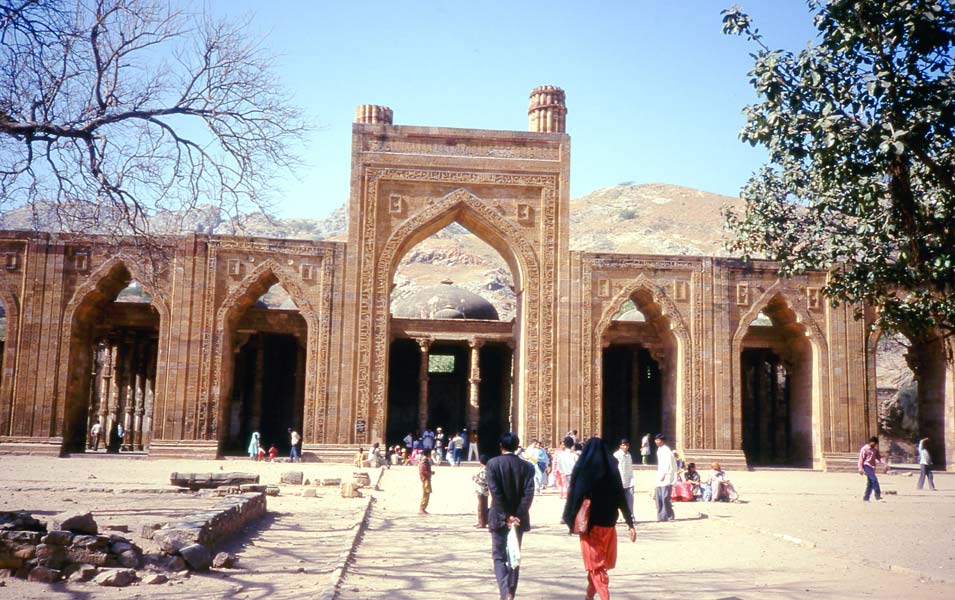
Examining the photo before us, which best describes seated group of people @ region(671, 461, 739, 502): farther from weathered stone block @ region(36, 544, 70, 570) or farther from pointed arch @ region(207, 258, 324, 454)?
weathered stone block @ region(36, 544, 70, 570)

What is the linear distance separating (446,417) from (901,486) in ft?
65.6

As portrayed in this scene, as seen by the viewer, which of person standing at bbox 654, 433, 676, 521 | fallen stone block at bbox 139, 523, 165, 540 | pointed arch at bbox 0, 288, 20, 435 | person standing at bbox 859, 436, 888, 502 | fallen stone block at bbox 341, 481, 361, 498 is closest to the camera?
fallen stone block at bbox 139, 523, 165, 540

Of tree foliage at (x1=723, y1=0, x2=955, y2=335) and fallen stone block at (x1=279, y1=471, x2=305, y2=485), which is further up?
tree foliage at (x1=723, y1=0, x2=955, y2=335)

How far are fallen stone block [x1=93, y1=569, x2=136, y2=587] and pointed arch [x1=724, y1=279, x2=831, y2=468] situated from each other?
20458 mm

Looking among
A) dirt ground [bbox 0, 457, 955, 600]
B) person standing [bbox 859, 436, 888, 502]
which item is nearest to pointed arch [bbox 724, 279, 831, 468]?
dirt ground [bbox 0, 457, 955, 600]

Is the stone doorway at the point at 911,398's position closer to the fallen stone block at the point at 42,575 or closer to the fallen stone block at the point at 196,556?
the fallen stone block at the point at 196,556

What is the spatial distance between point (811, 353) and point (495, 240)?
10.1 metres

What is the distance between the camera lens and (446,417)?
122 ft

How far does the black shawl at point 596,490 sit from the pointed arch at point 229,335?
714 inches

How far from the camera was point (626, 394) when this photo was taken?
3209cm

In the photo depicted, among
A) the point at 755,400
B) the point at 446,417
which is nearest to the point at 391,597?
the point at 755,400

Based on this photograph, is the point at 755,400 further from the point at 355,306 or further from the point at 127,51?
the point at 127,51

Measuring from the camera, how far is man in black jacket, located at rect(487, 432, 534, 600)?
687 centimetres

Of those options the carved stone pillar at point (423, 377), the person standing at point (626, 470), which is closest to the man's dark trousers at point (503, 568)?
the person standing at point (626, 470)
